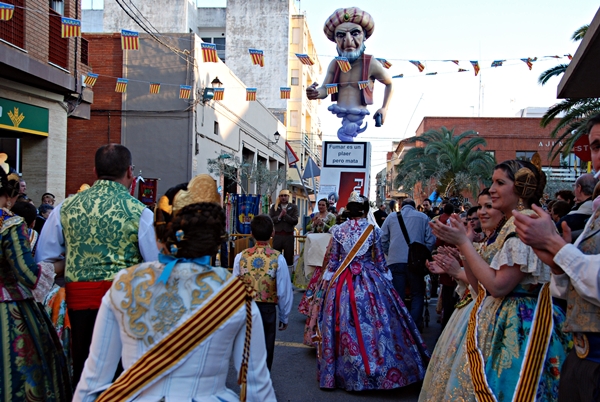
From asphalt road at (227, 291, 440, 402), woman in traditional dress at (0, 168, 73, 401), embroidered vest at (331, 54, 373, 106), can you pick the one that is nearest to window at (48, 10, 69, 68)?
embroidered vest at (331, 54, 373, 106)

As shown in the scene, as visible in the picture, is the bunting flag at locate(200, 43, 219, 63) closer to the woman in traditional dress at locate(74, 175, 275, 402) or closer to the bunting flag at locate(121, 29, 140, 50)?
the bunting flag at locate(121, 29, 140, 50)

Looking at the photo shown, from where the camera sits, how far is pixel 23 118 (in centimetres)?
1234

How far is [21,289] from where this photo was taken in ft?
11.2

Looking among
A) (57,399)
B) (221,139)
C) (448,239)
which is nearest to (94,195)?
(57,399)

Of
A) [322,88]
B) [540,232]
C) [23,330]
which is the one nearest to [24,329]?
[23,330]

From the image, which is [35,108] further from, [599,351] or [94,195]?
[599,351]

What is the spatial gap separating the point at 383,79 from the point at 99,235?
417 inches

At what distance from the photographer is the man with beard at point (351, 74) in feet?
40.3

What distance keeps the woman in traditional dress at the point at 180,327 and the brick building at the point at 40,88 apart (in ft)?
33.9

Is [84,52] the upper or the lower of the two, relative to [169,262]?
upper

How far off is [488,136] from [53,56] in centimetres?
3964

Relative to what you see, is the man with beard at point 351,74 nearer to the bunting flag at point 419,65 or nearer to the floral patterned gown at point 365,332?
the bunting flag at point 419,65

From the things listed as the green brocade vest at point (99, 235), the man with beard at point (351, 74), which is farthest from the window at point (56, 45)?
the green brocade vest at point (99, 235)

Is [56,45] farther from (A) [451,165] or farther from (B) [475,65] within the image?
(A) [451,165]
